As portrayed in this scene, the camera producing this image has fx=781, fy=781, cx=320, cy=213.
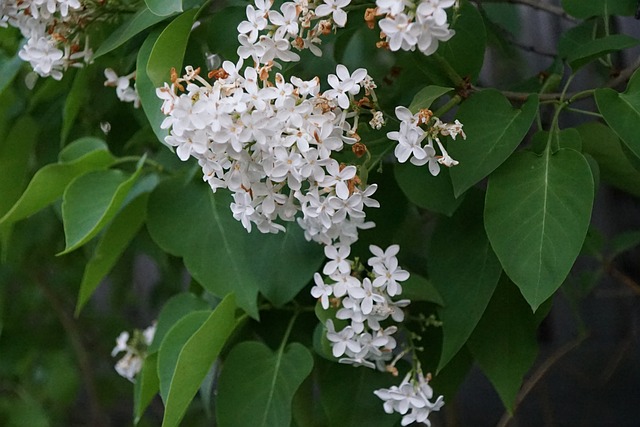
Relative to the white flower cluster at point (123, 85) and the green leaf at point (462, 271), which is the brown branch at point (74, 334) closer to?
the white flower cluster at point (123, 85)

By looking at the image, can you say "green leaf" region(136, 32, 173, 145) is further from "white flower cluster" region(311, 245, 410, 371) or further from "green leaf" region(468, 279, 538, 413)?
"green leaf" region(468, 279, 538, 413)

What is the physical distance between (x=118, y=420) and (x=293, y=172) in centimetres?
189

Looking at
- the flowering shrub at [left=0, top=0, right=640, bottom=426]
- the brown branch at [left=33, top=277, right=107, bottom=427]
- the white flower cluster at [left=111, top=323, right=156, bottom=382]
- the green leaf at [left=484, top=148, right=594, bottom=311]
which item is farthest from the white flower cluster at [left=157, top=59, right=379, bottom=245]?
the brown branch at [left=33, top=277, right=107, bottom=427]

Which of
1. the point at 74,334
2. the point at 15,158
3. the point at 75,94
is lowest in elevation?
the point at 74,334

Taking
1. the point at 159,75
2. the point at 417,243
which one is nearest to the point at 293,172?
the point at 159,75

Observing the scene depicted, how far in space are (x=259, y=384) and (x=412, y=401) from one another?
0.48 ft

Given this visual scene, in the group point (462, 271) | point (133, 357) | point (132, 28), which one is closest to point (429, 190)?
point (462, 271)

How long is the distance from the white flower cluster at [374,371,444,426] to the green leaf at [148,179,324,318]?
0.13 m

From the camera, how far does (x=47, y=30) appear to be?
704 millimetres

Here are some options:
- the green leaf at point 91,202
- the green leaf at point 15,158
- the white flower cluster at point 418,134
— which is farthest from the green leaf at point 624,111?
the green leaf at point 15,158

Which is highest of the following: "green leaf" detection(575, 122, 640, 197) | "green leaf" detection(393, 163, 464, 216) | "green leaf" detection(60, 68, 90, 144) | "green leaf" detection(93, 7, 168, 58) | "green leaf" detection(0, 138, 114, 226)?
"green leaf" detection(93, 7, 168, 58)

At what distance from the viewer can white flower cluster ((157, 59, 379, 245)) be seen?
533mm

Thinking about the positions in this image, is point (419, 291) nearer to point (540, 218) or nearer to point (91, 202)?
point (540, 218)

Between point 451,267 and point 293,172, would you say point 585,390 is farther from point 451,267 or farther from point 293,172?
point 293,172
